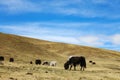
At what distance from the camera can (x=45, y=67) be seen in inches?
1689

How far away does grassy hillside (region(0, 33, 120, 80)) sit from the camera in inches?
1256

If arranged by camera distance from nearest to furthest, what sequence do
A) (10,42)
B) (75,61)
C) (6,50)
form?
(75,61), (6,50), (10,42)

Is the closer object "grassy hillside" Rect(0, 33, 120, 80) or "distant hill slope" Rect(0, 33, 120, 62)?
"grassy hillside" Rect(0, 33, 120, 80)

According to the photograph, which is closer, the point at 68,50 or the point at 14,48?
the point at 14,48

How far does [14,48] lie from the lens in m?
90.9

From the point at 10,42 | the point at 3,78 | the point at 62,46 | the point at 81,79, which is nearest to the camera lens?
the point at 3,78

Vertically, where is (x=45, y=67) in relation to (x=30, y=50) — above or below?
below

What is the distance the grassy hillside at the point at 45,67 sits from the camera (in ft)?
105

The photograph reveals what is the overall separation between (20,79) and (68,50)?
100664 mm

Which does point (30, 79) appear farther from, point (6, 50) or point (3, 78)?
point (6, 50)

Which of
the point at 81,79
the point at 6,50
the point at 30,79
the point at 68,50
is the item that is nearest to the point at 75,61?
the point at 81,79

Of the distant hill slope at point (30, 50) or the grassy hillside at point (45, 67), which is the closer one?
the grassy hillside at point (45, 67)

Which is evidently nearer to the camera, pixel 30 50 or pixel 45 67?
pixel 45 67

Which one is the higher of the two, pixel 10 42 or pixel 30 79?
pixel 10 42
